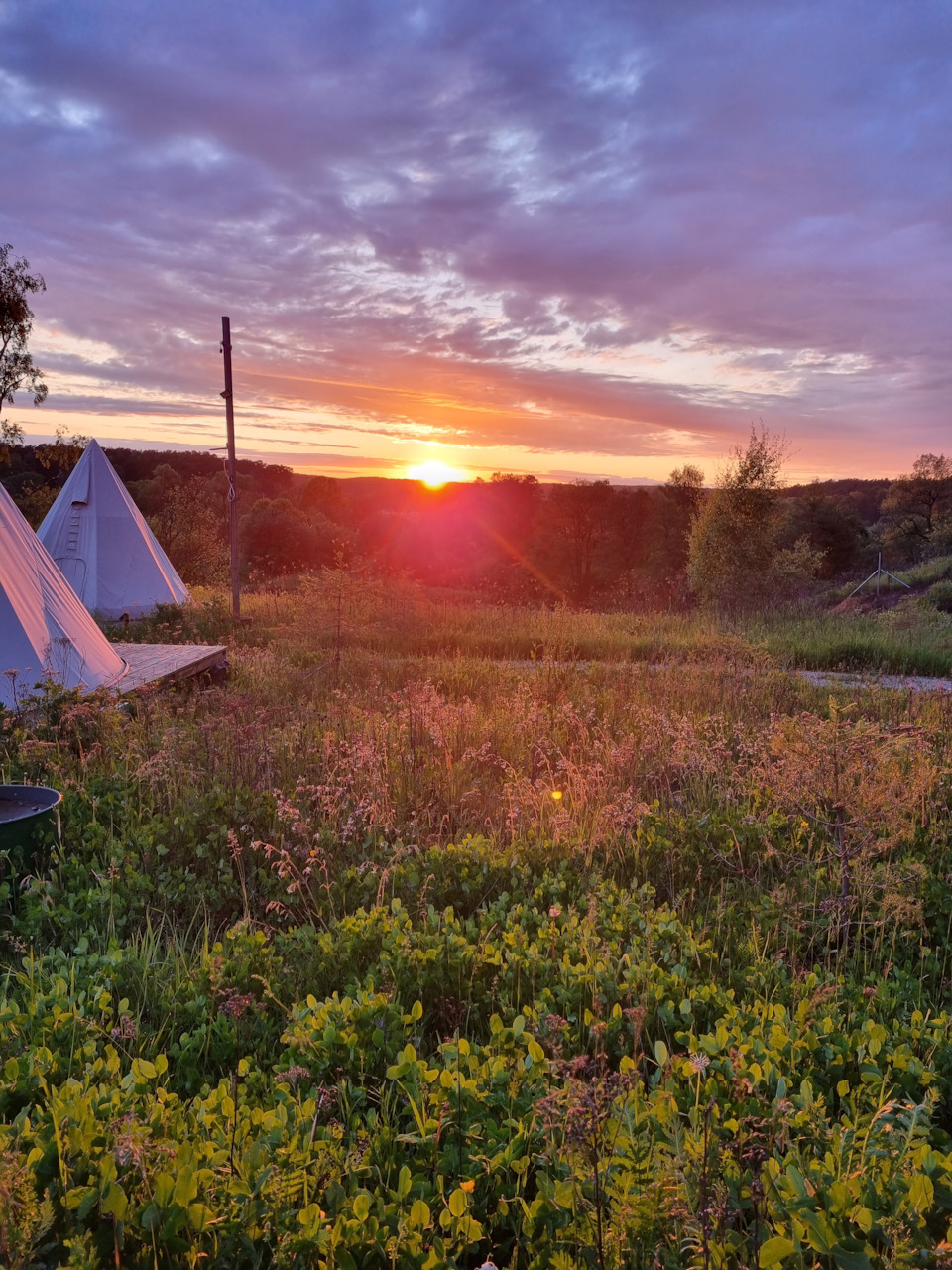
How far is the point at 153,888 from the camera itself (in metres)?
4.11

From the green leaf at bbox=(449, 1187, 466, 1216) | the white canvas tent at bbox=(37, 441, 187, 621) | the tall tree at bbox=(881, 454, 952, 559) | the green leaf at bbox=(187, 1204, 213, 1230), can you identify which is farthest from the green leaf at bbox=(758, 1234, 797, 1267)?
the tall tree at bbox=(881, 454, 952, 559)

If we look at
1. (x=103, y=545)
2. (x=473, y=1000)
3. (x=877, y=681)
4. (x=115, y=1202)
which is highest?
(x=103, y=545)

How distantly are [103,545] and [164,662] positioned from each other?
952 centimetres

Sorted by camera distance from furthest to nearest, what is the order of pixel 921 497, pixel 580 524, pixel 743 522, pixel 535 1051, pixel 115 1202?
pixel 580 524, pixel 921 497, pixel 743 522, pixel 535 1051, pixel 115 1202

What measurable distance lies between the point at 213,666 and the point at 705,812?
25.4 feet

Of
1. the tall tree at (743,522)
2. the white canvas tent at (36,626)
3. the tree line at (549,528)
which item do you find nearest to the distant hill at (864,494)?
the tree line at (549,528)

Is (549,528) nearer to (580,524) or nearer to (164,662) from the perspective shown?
(580,524)

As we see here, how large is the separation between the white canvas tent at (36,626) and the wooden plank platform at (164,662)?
0.26 m

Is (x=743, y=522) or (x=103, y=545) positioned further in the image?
(x=743, y=522)

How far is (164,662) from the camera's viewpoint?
980cm

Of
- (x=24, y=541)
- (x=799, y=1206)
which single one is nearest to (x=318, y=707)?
(x=24, y=541)

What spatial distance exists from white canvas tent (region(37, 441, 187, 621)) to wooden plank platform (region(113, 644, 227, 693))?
7181 mm

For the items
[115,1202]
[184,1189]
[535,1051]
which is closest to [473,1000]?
[535,1051]

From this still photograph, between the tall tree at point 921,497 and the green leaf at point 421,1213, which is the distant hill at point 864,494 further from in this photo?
the green leaf at point 421,1213
